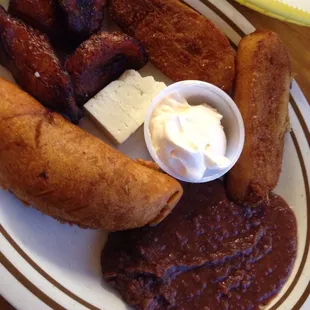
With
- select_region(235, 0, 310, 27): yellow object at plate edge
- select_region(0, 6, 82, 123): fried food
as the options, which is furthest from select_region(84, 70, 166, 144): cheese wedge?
select_region(235, 0, 310, 27): yellow object at plate edge

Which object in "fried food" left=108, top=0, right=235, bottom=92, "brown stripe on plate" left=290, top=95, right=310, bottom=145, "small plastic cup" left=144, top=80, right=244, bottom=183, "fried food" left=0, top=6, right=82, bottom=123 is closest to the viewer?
"fried food" left=0, top=6, right=82, bottom=123

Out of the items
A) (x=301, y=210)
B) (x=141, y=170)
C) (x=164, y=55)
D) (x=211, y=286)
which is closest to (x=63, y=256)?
(x=141, y=170)

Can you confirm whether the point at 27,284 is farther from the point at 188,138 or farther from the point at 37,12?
the point at 37,12

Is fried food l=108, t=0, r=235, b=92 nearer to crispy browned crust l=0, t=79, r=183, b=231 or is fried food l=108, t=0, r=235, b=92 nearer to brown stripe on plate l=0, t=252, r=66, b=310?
crispy browned crust l=0, t=79, r=183, b=231

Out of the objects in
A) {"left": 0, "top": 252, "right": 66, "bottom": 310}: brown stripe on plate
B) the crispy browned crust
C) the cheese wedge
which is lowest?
{"left": 0, "top": 252, "right": 66, "bottom": 310}: brown stripe on plate

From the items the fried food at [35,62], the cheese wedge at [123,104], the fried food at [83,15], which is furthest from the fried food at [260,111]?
the fried food at [35,62]

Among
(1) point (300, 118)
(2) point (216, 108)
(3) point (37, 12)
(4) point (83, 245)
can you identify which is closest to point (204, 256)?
(4) point (83, 245)
